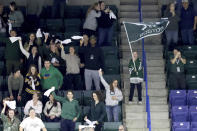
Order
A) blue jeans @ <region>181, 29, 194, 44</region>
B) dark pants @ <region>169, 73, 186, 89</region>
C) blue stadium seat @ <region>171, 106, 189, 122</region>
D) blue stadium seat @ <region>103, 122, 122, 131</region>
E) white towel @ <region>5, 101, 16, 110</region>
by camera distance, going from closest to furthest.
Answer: white towel @ <region>5, 101, 16, 110</region> < blue stadium seat @ <region>103, 122, 122, 131</region> < blue stadium seat @ <region>171, 106, 189, 122</region> < dark pants @ <region>169, 73, 186, 89</region> < blue jeans @ <region>181, 29, 194, 44</region>

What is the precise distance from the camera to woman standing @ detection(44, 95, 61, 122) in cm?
2238

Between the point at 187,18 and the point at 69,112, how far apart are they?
6302 millimetres

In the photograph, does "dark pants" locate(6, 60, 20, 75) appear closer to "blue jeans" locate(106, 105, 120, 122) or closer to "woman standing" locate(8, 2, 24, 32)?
"woman standing" locate(8, 2, 24, 32)

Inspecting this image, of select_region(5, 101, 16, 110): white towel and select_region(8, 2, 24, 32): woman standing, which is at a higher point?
select_region(8, 2, 24, 32): woman standing

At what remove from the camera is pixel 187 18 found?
26.1 m

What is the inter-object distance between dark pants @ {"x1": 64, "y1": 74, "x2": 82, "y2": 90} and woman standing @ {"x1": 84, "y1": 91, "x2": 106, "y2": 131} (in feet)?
6.49

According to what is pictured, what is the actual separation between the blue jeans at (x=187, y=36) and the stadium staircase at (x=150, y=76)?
823mm

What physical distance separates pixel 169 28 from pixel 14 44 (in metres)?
5.00

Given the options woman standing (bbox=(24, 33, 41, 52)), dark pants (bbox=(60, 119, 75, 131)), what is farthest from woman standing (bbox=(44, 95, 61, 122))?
woman standing (bbox=(24, 33, 41, 52))

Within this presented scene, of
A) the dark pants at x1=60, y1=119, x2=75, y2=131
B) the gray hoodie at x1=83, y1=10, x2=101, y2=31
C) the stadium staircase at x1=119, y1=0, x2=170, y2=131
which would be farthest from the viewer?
the gray hoodie at x1=83, y1=10, x2=101, y2=31

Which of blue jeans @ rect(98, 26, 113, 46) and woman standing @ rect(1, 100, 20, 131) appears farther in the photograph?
blue jeans @ rect(98, 26, 113, 46)

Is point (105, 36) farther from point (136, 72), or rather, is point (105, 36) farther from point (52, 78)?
point (52, 78)

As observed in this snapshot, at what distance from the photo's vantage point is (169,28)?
2567 cm

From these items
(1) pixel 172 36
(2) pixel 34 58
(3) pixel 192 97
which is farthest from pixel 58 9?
(3) pixel 192 97
